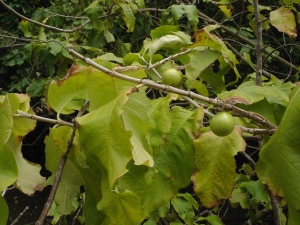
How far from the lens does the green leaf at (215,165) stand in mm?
748

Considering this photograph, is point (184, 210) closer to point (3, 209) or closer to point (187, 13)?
point (187, 13)

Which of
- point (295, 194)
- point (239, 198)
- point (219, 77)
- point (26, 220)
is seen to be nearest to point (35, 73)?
point (26, 220)

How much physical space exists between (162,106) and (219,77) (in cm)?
31

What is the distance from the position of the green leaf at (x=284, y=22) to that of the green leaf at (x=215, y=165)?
117 cm

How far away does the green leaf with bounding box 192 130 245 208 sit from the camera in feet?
2.45

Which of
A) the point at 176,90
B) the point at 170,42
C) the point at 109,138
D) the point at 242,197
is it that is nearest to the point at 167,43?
the point at 170,42

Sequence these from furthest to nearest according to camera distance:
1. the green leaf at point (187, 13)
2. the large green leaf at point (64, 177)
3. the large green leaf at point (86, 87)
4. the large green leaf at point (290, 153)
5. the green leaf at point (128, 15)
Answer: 1. the green leaf at point (128, 15)
2. the green leaf at point (187, 13)
3. the large green leaf at point (64, 177)
4. the large green leaf at point (86, 87)
5. the large green leaf at point (290, 153)

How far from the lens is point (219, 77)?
3.36 feet

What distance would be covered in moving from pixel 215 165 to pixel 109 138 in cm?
27

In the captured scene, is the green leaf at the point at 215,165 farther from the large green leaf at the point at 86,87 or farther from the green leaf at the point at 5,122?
the green leaf at the point at 5,122

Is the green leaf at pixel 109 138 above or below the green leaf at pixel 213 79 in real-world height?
above

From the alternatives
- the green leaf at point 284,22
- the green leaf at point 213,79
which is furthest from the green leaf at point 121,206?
the green leaf at point 284,22

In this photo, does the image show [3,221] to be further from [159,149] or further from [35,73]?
[35,73]

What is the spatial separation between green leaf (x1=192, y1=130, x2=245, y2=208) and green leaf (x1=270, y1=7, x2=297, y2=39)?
1170 millimetres
